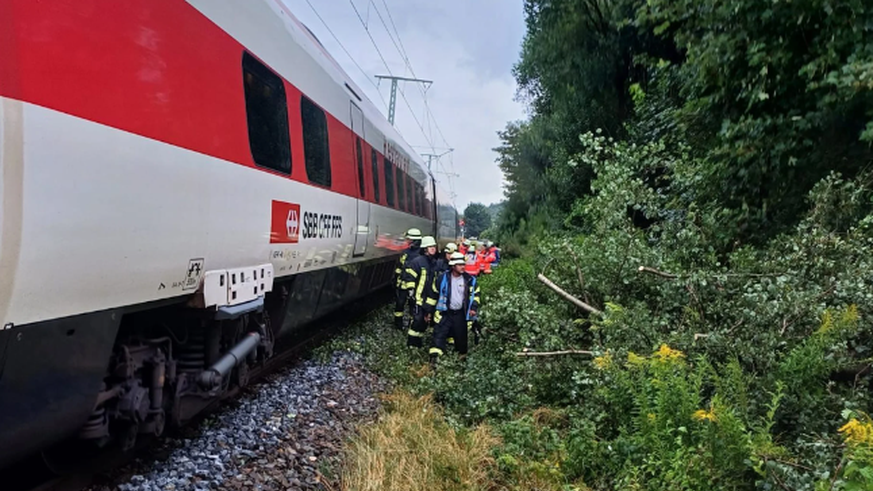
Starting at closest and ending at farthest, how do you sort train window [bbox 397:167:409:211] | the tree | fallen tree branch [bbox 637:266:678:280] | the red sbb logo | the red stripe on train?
the red stripe on train
the red sbb logo
fallen tree branch [bbox 637:266:678:280]
train window [bbox 397:167:409:211]
the tree

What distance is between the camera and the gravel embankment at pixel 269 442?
13.1ft

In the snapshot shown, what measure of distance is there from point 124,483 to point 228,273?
4.69 feet

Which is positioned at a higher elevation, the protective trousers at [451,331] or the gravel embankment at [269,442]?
the protective trousers at [451,331]

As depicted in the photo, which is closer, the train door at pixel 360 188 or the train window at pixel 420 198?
the train door at pixel 360 188

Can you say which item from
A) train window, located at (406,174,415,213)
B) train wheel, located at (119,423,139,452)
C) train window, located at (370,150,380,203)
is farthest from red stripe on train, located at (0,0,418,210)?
train window, located at (406,174,415,213)

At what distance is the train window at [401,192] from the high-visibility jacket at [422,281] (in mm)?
3388

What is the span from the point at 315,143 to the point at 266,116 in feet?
4.48

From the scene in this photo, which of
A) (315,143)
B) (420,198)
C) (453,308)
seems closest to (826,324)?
(453,308)

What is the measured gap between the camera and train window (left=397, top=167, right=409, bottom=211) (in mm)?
12448

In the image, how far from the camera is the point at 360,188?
850 centimetres

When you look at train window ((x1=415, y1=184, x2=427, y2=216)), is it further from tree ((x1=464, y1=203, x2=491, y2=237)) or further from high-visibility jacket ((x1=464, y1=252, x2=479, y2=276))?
tree ((x1=464, y1=203, x2=491, y2=237))

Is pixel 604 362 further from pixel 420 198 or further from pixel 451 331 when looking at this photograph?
pixel 420 198

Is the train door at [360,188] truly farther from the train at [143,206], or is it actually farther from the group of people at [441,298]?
the train at [143,206]

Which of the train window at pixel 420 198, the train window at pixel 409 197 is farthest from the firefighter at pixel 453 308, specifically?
the train window at pixel 420 198
